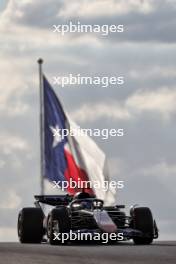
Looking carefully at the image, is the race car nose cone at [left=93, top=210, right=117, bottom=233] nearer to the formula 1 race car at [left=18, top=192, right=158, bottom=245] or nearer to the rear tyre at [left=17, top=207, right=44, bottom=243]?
the formula 1 race car at [left=18, top=192, right=158, bottom=245]

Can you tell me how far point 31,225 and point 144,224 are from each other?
3.86m

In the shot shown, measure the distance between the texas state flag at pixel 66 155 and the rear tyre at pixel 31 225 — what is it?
3.97 m

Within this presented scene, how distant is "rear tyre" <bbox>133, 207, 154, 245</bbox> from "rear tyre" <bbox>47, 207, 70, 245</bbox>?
2675mm

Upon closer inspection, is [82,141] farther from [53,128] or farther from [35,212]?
[35,212]

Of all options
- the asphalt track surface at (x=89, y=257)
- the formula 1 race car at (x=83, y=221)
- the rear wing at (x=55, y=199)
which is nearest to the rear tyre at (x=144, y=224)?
the formula 1 race car at (x=83, y=221)

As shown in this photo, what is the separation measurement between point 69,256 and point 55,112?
21809 mm

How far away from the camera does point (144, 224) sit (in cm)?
3819

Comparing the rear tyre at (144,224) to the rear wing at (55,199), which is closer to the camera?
the rear tyre at (144,224)

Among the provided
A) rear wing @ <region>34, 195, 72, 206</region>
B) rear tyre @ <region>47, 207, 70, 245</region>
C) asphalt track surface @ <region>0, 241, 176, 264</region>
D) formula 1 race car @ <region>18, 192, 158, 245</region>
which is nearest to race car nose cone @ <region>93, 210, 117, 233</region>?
formula 1 race car @ <region>18, 192, 158, 245</region>

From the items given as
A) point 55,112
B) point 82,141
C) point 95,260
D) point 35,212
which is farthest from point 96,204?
point 95,260

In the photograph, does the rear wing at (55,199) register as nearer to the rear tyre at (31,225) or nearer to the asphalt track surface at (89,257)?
the rear tyre at (31,225)

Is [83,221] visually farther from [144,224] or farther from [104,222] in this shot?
[144,224]

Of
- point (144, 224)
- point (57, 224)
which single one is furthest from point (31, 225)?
point (144, 224)

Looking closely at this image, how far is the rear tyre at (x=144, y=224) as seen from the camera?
37.9 meters
